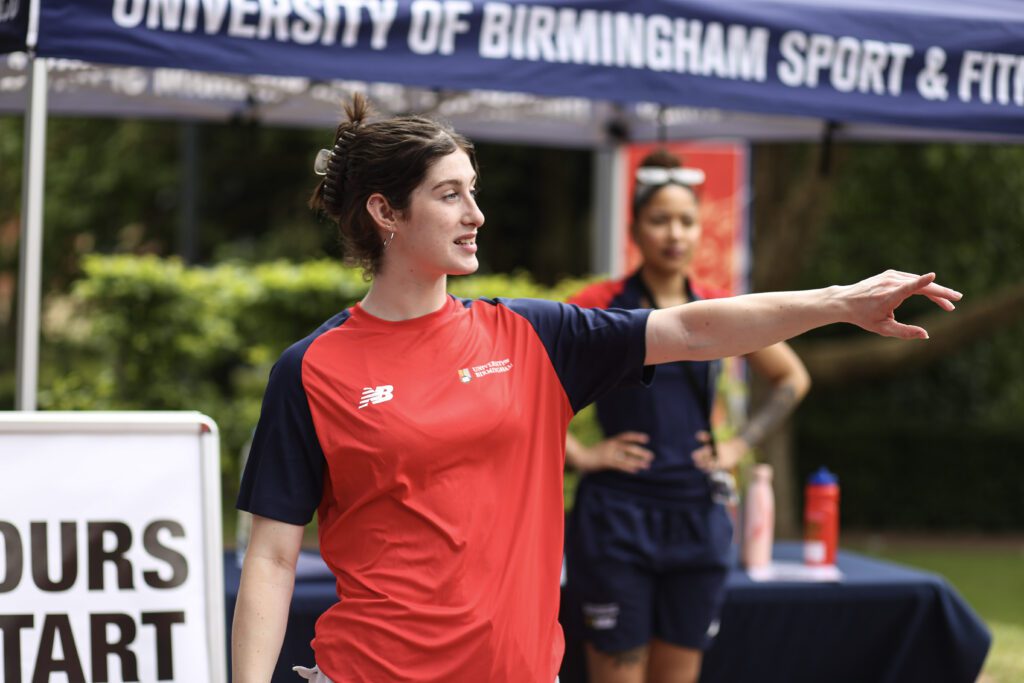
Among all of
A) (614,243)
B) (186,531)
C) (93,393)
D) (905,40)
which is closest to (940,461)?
(614,243)

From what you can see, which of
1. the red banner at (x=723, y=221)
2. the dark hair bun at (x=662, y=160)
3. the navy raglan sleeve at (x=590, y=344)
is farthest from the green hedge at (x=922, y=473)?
the navy raglan sleeve at (x=590, y=344)

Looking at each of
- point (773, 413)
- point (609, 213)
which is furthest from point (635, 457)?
point (609, 213)

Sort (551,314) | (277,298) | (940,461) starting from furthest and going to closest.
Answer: (940,461) → (277,298) → (551,314)

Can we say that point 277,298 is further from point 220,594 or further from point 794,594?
point 220,594

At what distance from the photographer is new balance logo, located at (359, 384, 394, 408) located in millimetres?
2607

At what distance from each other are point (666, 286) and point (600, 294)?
0.71 ft

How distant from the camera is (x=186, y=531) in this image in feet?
11.0

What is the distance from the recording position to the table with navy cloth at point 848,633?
5.12 metres

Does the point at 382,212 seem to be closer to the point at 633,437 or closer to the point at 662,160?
the point at 633,437

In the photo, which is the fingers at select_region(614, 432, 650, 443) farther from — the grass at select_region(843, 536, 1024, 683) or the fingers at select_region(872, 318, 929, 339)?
the grass at select_region(843, 536, 1024, 683)

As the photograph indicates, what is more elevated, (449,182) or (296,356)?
(449,182)

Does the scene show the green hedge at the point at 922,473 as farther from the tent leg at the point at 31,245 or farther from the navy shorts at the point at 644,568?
the tent leg at the point at 31,245

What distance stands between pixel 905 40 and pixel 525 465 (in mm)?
2194

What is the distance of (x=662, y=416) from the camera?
4398 millimetres
